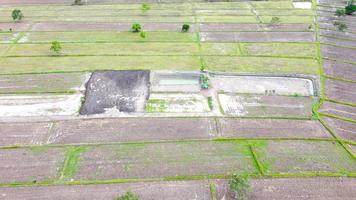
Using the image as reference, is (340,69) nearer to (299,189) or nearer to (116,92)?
(299,189)

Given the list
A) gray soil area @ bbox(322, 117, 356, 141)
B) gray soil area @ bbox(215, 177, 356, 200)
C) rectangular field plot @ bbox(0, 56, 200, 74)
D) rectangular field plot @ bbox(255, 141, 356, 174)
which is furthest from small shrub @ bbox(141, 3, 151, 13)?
gray soil area @ bbox(215, 177, 356, 200)

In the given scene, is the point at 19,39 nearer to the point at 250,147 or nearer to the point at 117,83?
the point at 117,83

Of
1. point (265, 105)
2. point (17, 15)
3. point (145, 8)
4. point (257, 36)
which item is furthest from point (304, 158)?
point (17, 15)

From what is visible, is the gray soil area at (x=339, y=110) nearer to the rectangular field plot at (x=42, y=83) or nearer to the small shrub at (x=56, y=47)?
the rectangular field plot at (x=42, y=83)

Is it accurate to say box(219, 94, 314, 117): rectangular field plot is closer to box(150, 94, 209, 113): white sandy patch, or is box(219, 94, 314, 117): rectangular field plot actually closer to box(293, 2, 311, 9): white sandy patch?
box(150, 94, 209, 113): white sandy patch

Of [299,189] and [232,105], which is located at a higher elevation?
[232,105]
